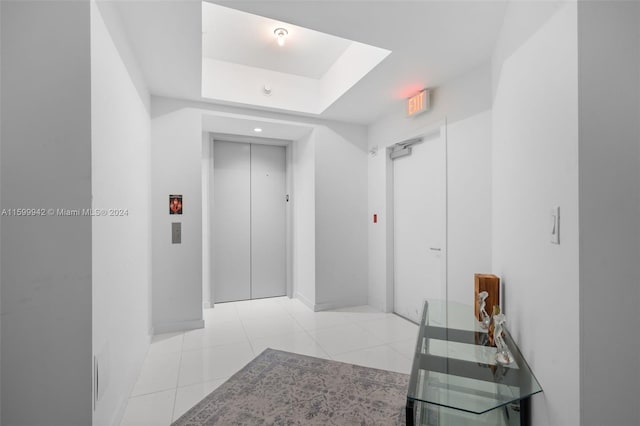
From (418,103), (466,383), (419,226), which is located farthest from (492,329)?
(418,103)

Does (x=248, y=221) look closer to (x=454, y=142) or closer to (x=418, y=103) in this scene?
(x=418, y=103)

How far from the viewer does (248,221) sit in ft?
15.5

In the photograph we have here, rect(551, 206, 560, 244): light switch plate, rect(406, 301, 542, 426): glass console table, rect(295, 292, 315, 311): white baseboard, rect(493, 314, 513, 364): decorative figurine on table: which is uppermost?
rect(551, 206, 560, 244): light switch plate

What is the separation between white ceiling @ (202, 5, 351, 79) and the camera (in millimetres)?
2744

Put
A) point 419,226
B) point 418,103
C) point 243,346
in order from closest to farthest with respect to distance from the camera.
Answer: point 243,346 < point 418,103 < point 419,226

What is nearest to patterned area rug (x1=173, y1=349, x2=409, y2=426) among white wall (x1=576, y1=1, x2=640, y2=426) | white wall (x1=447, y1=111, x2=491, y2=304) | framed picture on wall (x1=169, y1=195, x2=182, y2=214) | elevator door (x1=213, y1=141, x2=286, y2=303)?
white wall (x1=447, y1=111, x2=491, y2=304)

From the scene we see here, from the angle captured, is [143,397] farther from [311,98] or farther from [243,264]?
[311,98]

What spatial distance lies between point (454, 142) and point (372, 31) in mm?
1335

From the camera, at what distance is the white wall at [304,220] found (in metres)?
4.24

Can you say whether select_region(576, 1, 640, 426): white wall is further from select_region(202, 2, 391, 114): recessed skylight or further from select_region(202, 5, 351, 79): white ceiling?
select_region(202, 5, 351, 79): white ceiling

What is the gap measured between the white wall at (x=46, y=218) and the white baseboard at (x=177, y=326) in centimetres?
208

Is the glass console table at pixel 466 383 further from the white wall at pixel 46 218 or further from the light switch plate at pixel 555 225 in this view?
the white wall at pixel 46 218

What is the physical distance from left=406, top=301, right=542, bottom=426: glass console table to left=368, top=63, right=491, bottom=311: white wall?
42.0 inches

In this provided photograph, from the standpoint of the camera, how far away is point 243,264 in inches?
184
